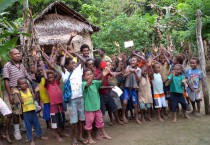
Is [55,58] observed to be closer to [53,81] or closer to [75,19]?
[53,81]

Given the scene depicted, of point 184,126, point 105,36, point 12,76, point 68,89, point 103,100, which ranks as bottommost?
point 184,126

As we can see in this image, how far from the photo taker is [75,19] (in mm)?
11359

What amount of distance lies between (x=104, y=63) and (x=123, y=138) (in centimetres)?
136

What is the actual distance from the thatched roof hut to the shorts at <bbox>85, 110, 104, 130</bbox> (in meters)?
5.94

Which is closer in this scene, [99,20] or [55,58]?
[55,58]

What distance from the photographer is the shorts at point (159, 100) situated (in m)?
5.55

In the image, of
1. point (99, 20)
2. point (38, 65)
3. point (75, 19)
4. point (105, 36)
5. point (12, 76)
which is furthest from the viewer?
point (99, 20)

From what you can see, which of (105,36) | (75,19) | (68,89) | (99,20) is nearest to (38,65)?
(68,89)

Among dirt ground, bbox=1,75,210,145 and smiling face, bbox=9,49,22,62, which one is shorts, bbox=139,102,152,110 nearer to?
dirt ground, bbox=1,75,210,145

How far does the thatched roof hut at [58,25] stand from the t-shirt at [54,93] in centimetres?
553

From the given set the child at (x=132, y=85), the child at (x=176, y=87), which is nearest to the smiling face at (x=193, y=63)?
the child at (x=176, y=87)

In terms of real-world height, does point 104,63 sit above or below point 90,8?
below

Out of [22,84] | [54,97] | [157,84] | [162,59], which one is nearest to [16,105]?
[22,84]

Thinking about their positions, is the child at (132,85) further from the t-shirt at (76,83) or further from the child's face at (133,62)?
the t-shirt at (76,83)
